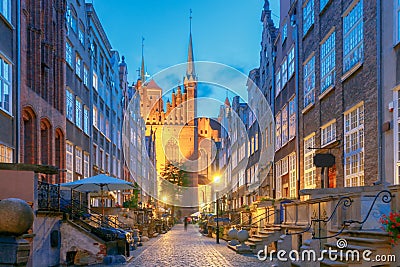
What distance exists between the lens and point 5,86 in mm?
19219

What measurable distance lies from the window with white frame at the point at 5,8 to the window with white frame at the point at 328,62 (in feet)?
40.9

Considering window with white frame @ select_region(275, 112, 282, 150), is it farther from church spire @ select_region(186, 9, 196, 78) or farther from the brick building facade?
church spire @ select_region(186, 9, 196, 78)

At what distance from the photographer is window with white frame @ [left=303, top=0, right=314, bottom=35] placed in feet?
84.6

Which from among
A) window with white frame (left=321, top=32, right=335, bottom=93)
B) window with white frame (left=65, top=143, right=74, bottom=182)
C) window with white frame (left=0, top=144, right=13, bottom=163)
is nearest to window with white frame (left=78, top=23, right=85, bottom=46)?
window with white frame (left=65, top=143, right=74, bottom=182)

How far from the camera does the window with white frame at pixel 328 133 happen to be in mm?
21788

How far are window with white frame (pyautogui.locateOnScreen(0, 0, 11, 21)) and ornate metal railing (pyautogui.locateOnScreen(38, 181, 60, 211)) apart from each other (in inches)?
244

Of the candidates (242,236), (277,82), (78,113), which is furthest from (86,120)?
(242,236)

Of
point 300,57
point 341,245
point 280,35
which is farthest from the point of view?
point 280,35

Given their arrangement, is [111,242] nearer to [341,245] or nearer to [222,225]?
[341,245]

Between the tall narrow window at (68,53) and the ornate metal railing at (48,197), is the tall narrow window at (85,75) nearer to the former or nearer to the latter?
the tall narrow window at (68,53)

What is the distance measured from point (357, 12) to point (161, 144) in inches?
3985

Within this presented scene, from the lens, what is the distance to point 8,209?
342 inches

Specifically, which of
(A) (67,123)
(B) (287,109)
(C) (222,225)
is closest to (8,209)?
(A) (67,123)

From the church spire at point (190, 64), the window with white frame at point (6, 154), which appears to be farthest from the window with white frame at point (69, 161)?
the church spire at point (190, 64)
